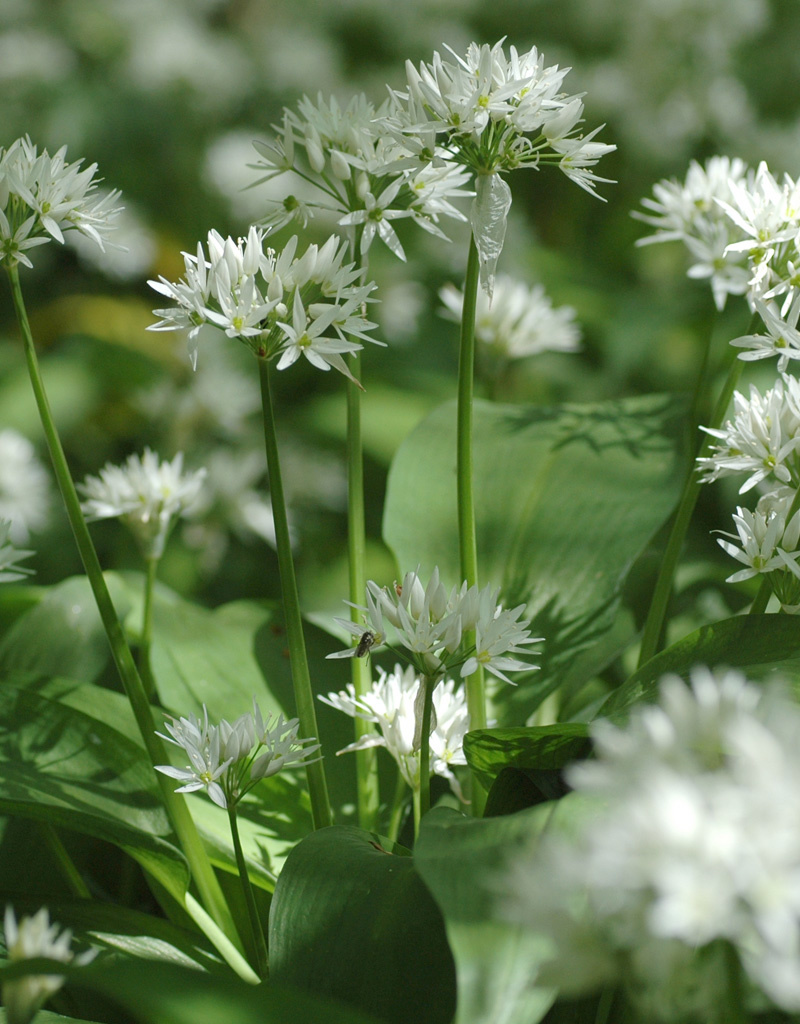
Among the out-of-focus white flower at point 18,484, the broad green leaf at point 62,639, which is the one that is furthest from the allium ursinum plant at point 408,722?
the out-of-focus white flower at point 18,484

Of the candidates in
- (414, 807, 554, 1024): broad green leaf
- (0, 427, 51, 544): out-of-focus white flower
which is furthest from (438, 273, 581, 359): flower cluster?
(0, 427, 51, 544): out-of-focus white flower

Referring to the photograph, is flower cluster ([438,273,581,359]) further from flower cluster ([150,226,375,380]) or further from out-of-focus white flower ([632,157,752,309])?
flower cluster ([150,226,375,380])

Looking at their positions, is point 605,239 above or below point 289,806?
above

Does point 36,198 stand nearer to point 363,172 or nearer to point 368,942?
point 363,172

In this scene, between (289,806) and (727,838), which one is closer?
(727,838)

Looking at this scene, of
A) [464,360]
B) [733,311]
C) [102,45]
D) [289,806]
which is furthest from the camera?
[102,45]

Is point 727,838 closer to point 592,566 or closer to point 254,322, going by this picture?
point 254,322

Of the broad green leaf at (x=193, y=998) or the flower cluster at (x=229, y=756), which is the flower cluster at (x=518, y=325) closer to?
the flower cluster at (x=229, y=756)

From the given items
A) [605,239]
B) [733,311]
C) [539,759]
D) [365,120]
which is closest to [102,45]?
[605,239]
